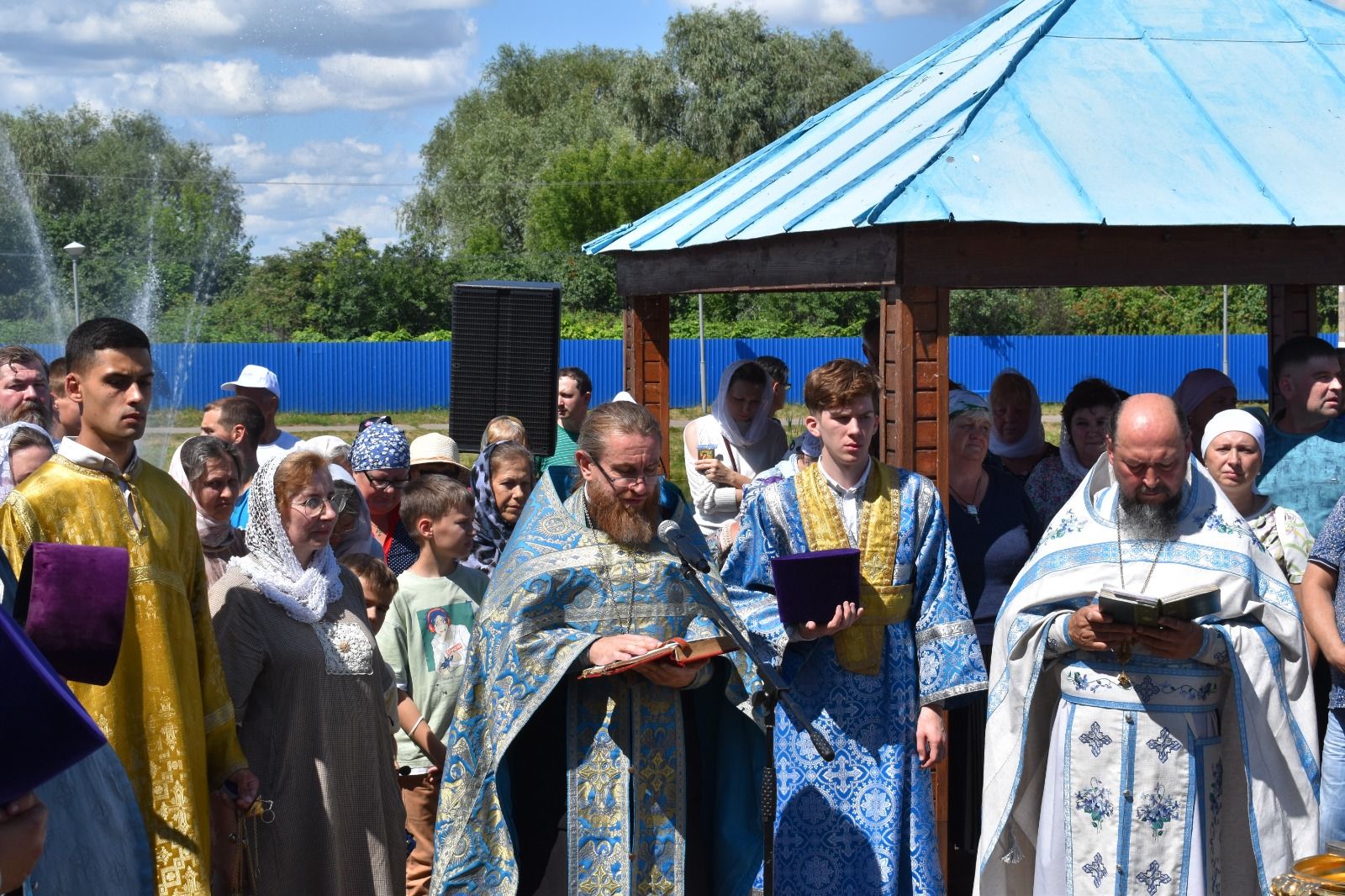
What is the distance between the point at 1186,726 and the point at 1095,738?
249mm

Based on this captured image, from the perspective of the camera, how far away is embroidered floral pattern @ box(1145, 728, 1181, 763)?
4.09 meters

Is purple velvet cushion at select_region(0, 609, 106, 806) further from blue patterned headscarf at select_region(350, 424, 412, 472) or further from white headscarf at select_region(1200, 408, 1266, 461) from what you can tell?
white headscarf at select_region(1200, 408, 1266, 461)

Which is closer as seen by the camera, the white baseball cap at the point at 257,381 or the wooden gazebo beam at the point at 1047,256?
the wooden gazebo beam at the point at 1047,256

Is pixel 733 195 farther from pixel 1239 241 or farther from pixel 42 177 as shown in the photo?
pixel 42 177

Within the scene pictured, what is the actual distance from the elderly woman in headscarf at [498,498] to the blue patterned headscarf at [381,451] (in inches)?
15.3

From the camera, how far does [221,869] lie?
4016 mm

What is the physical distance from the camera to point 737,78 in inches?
1710

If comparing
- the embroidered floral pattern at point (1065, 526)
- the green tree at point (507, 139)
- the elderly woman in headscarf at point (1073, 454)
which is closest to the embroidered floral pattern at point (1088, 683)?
the embroidered floral pattern at point (1065, 526)

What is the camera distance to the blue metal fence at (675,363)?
1260 inches

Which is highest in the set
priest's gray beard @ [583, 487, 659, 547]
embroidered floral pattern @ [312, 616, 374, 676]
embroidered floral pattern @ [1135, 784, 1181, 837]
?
priest's gray beard @ [583, 487, 659, 547]

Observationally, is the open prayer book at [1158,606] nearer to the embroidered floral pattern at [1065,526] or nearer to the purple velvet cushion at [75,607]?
the embroidered floral pattern at [1065,526]

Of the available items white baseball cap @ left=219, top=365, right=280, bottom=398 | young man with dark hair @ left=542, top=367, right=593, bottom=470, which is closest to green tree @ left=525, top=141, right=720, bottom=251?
young man with dark hair @ left=542, top=367, right=593, bottom=470

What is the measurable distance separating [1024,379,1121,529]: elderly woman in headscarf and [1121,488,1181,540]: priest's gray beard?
1.86 metres

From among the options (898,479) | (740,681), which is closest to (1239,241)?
(898,479)
